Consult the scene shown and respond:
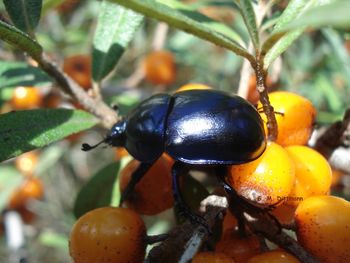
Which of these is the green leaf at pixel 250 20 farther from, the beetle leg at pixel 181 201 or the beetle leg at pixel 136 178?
the beetle leg at pixel 136 178

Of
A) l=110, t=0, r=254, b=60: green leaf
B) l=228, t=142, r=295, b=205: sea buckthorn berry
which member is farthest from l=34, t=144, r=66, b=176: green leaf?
l=110, t=0, r=254, b=60: green leaf

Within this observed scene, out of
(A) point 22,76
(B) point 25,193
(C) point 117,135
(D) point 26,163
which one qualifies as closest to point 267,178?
(C) point 117,135

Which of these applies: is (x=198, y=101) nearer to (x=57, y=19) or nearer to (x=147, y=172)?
(x=147, y=172)

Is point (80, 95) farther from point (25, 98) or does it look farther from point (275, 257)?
point (25, 98)

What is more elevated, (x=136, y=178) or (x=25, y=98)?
(x=136, y=178)

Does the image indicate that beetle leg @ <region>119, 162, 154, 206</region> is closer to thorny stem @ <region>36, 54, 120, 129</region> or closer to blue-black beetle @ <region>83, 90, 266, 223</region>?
blue-black beetle @ <region>83, 90, 266, 223</region>

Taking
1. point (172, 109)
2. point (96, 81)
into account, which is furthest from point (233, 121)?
point (96, 81)
